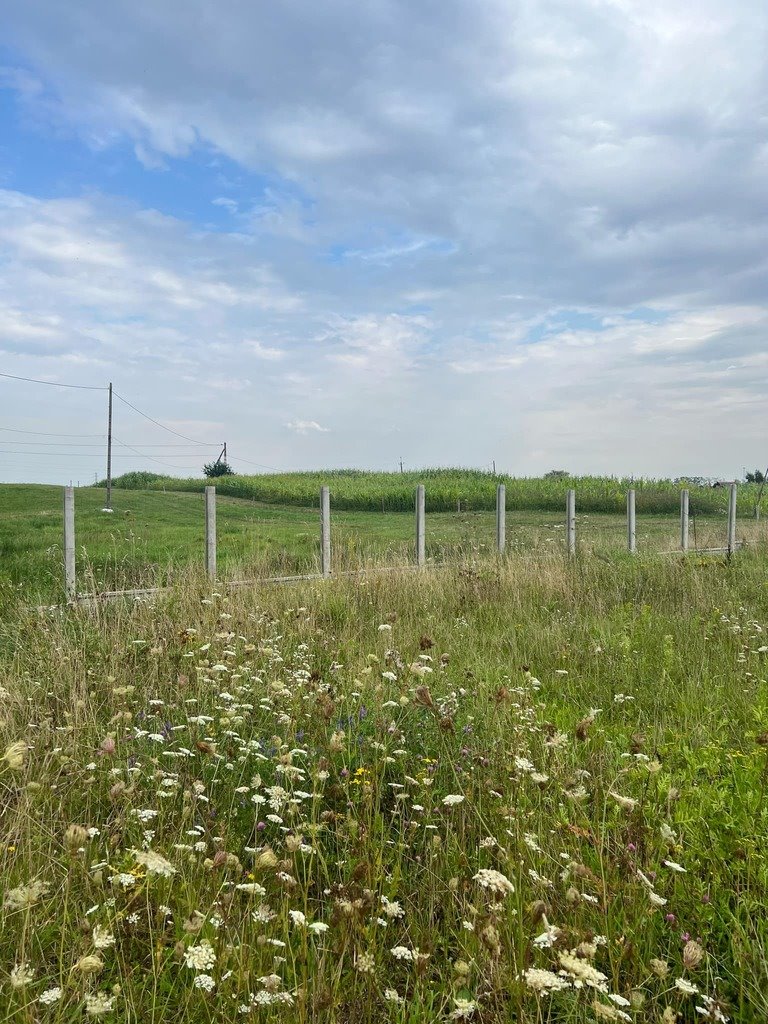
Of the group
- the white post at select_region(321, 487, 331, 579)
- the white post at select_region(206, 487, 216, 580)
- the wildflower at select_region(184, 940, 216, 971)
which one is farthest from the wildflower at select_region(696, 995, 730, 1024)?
the white post at select_region(321, 487, 331, 579)

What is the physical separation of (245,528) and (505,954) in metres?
16.6

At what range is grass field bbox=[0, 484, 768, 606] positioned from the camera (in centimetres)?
1188

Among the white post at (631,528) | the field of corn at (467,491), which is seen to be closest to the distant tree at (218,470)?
the field of corn at (467,491)

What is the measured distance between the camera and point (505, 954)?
2646 mm

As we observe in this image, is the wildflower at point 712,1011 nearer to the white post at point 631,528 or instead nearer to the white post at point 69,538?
the white post at point 69,538

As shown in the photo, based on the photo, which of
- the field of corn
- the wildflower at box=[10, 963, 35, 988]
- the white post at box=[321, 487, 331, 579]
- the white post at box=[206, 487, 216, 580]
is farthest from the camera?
the field of corn

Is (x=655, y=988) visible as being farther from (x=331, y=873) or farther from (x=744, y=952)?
(x=331, y=873)

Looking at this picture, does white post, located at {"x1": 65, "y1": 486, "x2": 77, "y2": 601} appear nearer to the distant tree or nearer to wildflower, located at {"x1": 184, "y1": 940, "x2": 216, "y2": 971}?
wildflower, located at {"x1": 184, "y1": 940, "x2": 216, "y2": 971}

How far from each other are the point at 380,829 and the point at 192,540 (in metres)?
13.8

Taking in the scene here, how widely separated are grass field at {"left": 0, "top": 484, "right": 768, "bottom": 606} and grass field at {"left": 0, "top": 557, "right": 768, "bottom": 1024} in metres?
3.77

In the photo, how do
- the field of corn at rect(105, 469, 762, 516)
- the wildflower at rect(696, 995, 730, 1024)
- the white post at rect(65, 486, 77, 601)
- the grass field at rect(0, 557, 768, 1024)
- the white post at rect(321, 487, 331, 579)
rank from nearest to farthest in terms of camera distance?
1. the wildflower at rect(696, 995, 730, 1024)
2. the grass field at rect(0, 557, 768, 1024)
3. the white post at rect(65, 486, 77, 601)
4. the white post at rect(321, 487, 331, 579)
5. the field of corn at rect(105, 469, 762, 516)

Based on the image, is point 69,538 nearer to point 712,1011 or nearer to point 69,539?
point 69,539

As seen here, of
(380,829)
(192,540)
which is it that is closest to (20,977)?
(380,829)

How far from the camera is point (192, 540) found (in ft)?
54.4
